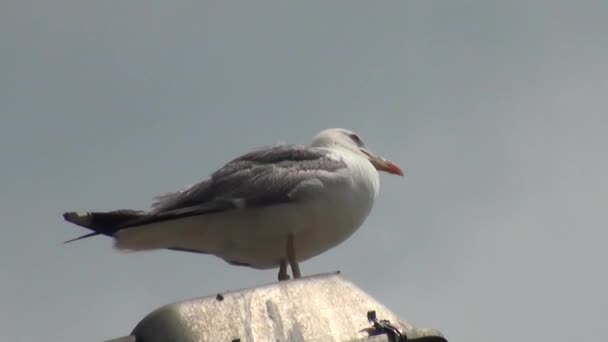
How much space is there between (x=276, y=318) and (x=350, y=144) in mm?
8284

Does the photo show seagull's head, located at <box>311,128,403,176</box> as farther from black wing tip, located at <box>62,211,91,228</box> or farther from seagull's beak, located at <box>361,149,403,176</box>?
black wing tip, located at <box>62,211,91,228</box>

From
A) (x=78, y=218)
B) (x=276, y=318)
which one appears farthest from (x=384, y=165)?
(x=276, y=318)

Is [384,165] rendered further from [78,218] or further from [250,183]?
[78,218]

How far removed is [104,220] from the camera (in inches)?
407

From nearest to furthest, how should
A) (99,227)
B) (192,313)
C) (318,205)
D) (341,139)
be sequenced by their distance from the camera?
(192,313), (99,227), (318,205), (341,139)

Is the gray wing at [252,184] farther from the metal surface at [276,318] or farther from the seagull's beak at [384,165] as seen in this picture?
the metal surface at [276,318]

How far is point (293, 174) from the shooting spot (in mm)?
11273

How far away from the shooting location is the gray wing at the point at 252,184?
1098cm

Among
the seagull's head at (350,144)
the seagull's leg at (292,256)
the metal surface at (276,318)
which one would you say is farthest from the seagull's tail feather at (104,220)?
the metal surface at (276,318)

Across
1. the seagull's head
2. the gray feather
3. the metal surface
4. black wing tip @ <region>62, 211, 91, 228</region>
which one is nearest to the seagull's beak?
the seagull's head

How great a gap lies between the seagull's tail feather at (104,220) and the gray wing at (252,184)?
9 centimetres

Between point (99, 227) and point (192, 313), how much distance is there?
220 inches

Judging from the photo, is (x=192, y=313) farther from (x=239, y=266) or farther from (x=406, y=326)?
(x=239, y=266)

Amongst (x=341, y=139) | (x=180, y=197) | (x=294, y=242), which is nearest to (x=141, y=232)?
(x=180, y=197)
